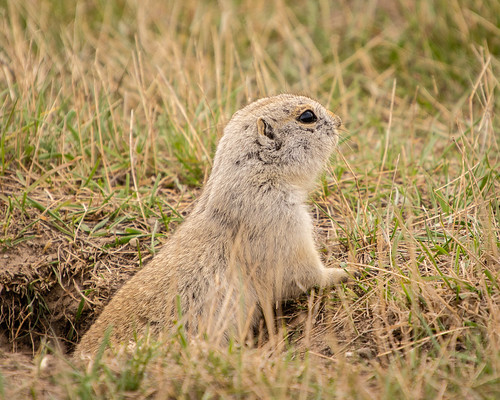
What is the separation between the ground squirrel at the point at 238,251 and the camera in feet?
14.1

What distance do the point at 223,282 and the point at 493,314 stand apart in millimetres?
1787

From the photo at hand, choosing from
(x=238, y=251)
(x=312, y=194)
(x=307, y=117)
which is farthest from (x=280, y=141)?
(x=312, y=194)

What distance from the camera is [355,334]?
13.3 feet

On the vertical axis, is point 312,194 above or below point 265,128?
below

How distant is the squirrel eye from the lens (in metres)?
4.71

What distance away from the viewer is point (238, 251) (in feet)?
14.3

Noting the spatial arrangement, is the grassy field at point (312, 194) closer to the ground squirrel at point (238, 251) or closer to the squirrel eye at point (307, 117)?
the ground squirrel at point (238, 251)

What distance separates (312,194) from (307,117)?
1.09 m

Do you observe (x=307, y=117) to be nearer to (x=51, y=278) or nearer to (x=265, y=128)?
(x=265, y=128)

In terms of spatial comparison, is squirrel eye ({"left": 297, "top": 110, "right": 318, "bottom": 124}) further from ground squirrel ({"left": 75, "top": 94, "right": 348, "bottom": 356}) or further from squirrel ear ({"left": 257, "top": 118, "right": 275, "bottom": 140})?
squirrel ear ({"left": 257, "top": 118, "right": 275, "bottom": 140})

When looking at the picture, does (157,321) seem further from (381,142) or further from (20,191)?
(381,142)

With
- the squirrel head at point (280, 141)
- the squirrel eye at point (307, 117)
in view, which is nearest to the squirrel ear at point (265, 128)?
the squirrel head at point (280, 141)

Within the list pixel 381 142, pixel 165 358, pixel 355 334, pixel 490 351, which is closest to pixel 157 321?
pixel 165 358

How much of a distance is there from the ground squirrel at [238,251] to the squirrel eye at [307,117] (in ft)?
0.38
